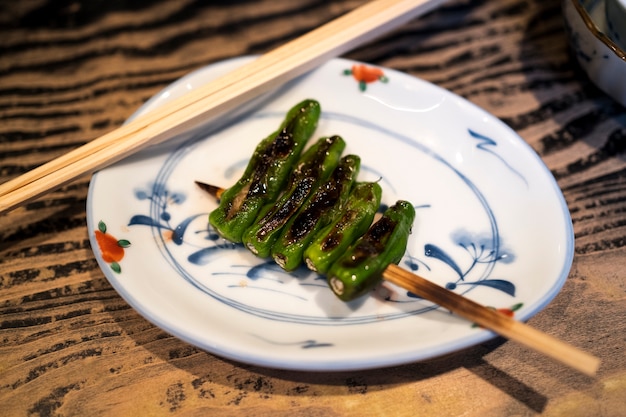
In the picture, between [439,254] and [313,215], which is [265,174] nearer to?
[313,215]

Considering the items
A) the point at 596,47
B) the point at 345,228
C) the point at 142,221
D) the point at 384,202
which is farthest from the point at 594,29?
the point at 142,221

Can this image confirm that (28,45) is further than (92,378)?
Yes

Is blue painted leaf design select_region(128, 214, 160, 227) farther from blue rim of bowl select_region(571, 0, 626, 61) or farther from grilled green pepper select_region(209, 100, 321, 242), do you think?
blue rim of bowl select_region(571, 0, 626, 61)

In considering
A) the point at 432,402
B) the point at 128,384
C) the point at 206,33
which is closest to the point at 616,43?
the point at 432,402

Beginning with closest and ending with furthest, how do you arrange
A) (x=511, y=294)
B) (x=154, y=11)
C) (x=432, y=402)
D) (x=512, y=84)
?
(x=432, y=402), (x=511, y=294), (x=512, y=84), (x=154, y=11)

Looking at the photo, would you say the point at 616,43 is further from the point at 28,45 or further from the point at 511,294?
the point at 28,45

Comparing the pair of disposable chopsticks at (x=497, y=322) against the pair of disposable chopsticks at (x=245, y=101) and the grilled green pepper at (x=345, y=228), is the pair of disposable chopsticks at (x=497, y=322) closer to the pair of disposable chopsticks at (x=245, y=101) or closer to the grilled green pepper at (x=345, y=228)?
the pair of disposable chopsticks at (x=245, y=101)
